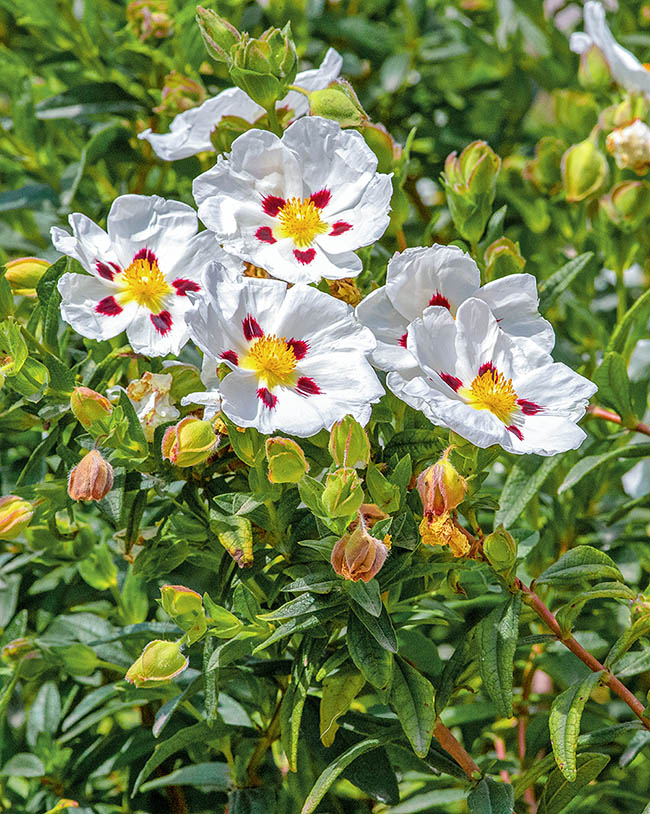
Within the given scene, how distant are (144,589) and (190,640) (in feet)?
1.06

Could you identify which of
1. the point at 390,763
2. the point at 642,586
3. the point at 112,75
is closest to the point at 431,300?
the point at 390,763

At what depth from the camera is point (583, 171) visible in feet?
4.18

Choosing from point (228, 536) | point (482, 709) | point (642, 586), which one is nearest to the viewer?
point (228, 536)

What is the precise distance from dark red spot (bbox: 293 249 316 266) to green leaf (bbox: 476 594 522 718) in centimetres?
35

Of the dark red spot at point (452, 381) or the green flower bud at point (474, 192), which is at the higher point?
the green flower bud at point (474, 192)

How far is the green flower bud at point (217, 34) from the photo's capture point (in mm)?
945

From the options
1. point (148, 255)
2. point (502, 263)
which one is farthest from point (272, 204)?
point (502, 263)

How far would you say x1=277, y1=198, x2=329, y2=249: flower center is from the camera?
36.2 inches

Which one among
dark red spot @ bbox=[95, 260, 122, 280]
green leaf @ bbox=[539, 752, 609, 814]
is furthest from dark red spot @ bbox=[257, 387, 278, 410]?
green leaf @ bbox=[539, 752, 609, 814]

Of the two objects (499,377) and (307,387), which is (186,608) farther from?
(499,377)

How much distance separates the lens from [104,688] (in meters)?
1.14

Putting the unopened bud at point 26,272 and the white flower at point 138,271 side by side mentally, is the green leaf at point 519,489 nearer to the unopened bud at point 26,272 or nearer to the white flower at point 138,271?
the white flower at point 138,271

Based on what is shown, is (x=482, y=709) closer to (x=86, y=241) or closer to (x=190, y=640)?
(x=190, y=640)

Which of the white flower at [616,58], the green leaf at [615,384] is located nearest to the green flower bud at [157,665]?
the green leaf at [615,384]
